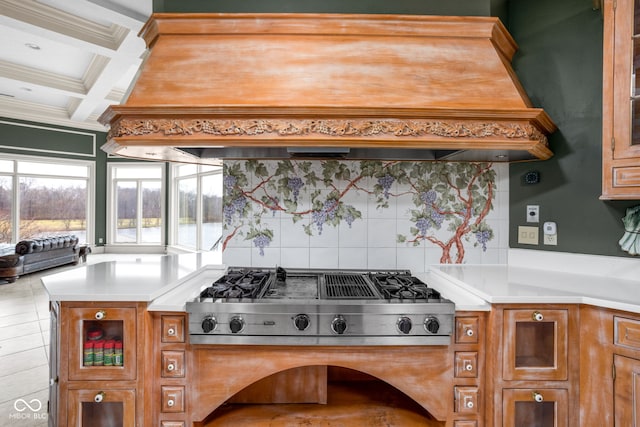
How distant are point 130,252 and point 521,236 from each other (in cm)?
760

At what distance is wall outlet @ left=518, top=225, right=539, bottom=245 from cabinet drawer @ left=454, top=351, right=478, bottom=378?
3.24 ft

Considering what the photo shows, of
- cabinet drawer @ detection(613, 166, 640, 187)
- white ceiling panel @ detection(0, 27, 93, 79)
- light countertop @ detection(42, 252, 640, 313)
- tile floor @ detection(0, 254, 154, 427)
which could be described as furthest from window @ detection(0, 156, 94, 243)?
cabinet drawer @ detection(613, 166, 640, 187)

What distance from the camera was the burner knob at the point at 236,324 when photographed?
1.35 metres

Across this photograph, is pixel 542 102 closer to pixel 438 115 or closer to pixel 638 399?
pixel 438 115

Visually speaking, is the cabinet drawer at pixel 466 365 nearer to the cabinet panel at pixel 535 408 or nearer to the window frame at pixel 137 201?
the cabinet panel at pixel 535 408

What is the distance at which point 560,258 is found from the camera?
191cm

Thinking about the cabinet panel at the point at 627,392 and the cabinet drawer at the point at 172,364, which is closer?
the cabinet panel at the point at 627,392

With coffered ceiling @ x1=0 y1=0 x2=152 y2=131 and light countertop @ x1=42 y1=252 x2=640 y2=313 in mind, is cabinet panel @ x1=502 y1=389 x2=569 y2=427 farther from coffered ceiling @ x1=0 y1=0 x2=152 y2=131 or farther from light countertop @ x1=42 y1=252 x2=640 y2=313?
coffered ceiling @ x1=0 y1=0 x2=152 y2=131

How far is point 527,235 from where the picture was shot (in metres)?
2.04

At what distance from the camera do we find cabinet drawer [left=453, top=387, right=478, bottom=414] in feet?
4.63

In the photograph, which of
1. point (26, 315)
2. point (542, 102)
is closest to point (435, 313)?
point (542, 102)

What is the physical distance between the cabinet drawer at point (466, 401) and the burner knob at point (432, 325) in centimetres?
32

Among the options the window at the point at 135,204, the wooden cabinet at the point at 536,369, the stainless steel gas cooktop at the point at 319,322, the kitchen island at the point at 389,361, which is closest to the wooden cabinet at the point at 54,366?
the kitchen island at the point at 389,361

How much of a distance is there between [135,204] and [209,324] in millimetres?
7113
